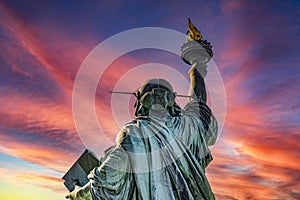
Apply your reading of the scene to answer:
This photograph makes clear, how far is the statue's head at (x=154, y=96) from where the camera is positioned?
8688 millimetres

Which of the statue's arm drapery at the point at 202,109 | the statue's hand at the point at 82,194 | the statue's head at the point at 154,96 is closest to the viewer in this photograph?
the statue's hand at the point at 82,194

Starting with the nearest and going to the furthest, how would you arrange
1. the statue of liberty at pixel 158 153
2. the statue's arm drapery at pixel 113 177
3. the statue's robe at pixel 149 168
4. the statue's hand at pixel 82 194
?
the statue's arm drapery at pixel 113 177 → the statue's robe at pixel 149 168 → the statue of liberty at pixel 158 153 → the statue's hand at pixel 82 194

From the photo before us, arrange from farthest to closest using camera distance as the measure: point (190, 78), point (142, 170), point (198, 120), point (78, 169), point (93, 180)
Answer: point (190, 78)
point (198, 120)
point (78, 169)
point (142, 170)
point (93, 180)

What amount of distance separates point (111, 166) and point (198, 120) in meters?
3.17

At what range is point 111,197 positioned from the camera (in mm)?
7051

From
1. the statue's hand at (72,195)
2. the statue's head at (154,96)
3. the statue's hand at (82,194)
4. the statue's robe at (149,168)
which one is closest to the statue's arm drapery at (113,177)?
the statue's robe at (149,168)

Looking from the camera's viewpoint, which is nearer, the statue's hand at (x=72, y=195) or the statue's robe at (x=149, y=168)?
the statue's robe at (x=149, y=168)

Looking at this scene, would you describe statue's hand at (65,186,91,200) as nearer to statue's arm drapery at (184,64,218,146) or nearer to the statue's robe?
the statue's robe

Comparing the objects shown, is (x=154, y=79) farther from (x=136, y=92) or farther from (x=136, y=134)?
(x=136, y=134)

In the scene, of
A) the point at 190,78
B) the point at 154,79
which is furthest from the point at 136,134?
the point at 190,78

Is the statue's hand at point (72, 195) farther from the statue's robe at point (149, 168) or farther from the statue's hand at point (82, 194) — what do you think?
the statue's robe at point (149, 168)

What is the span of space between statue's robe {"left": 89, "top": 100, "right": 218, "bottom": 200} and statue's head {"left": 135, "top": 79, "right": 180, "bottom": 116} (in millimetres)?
208

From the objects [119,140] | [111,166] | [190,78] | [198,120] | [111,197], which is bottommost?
[111,197]

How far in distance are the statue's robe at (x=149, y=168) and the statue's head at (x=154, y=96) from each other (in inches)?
8.2
